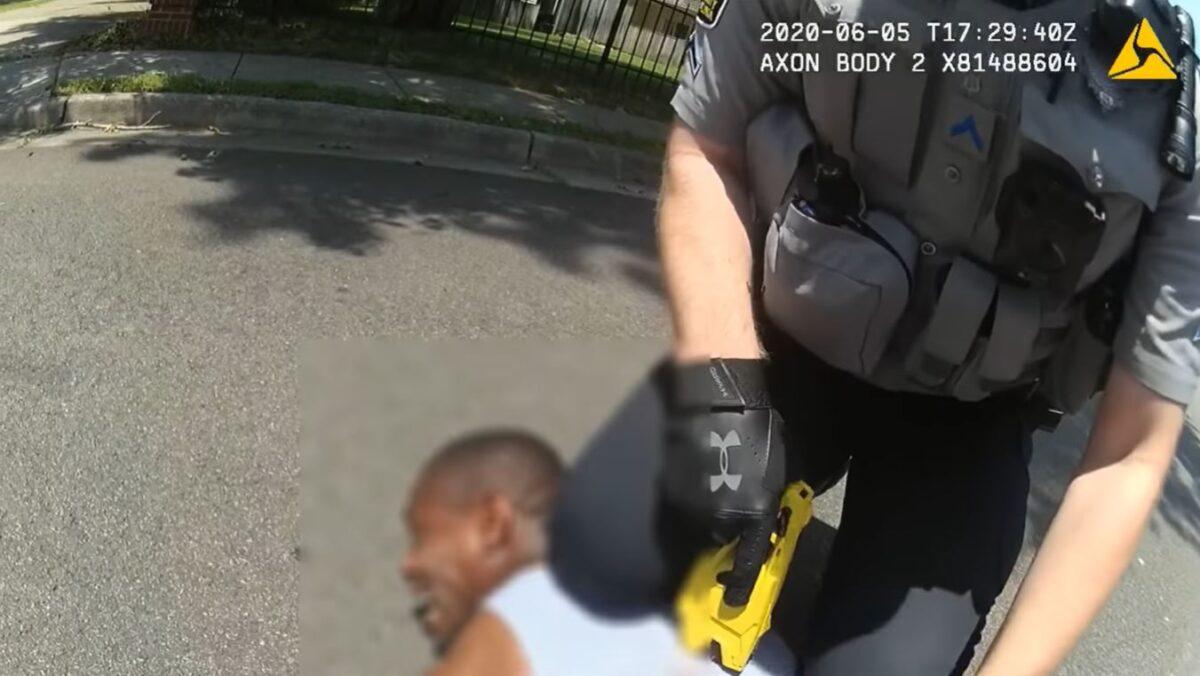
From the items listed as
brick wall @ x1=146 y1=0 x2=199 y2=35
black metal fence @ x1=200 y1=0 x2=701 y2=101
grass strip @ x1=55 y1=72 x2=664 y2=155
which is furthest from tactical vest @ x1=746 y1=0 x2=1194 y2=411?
brick wall @ x1=146 y1=0 x2=199 y2=35

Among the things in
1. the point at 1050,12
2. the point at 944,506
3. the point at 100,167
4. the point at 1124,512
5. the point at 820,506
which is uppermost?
the point at 1050,12

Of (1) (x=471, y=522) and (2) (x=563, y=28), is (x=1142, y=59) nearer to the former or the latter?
(1) (x=471, y=522)

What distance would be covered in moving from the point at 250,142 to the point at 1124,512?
5471mm

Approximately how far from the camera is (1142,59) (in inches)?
50.5

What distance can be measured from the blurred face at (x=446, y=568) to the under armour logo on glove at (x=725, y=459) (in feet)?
1.28

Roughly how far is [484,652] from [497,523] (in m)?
0.13

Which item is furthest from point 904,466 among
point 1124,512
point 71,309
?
point 71,309

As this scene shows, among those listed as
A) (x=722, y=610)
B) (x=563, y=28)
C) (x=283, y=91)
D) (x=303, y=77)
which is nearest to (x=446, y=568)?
(x=722, y=610)

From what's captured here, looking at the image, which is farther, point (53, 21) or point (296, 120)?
point (53, 21)

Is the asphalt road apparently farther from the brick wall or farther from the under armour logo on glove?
the brick wall

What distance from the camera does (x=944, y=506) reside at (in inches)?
71.7

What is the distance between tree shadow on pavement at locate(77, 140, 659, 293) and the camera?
4.73 meters

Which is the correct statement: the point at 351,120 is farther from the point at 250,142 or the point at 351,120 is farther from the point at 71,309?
the point at 71,309

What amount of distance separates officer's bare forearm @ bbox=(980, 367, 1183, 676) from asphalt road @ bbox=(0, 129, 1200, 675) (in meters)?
0.67
